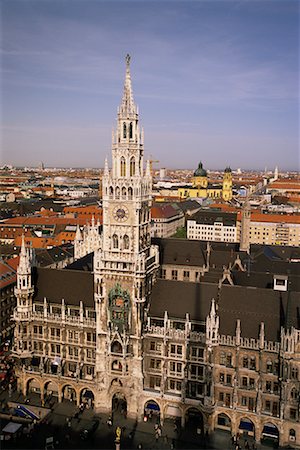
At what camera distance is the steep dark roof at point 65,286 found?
7131 centimetres

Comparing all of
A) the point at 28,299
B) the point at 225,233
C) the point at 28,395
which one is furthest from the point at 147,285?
the point at 225,233

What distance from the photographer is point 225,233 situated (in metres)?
190

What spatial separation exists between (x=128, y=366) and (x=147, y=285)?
11.9 meters

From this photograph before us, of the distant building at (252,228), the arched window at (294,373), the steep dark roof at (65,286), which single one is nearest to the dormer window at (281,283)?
the arched window at (294,373)

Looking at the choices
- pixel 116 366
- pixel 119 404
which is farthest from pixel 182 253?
pixel 119 404

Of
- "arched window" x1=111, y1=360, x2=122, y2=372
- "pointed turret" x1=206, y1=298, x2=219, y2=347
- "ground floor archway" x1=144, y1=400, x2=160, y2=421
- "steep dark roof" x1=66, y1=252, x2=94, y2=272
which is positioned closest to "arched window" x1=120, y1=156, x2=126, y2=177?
"pointed turret" x1=206, y1=298, x2=219, y2=347

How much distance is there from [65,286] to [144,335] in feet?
52.1

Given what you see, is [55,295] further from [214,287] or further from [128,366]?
[214,287]

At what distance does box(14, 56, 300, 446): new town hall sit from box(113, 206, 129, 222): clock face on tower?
14 centimetres

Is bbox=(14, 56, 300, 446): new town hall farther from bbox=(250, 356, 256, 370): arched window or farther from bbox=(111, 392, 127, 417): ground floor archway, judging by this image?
bbox=(111, 392, 127, 417): ground floor archway

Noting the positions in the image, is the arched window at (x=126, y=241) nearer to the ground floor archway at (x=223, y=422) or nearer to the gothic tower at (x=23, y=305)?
the gothic tower at (x=23, y=305)

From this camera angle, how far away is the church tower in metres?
64.1

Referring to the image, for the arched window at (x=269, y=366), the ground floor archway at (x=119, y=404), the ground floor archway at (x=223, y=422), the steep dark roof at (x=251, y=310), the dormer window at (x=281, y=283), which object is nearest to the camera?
the arched window at (x=269, y=366)

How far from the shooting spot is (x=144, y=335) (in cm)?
6544
